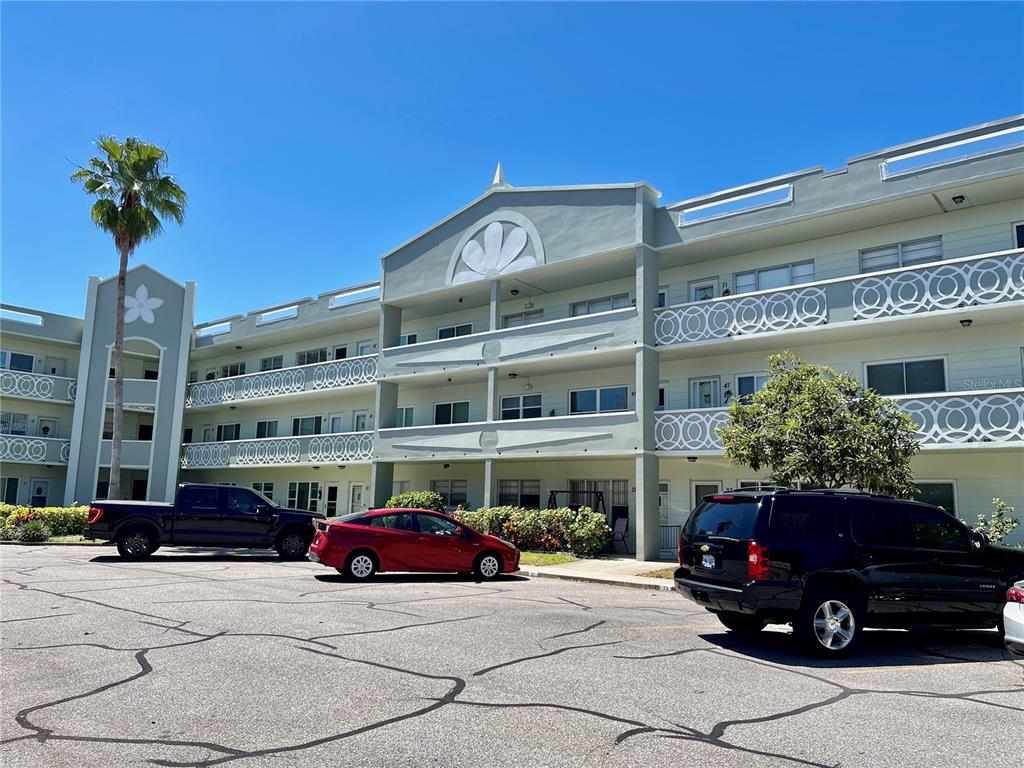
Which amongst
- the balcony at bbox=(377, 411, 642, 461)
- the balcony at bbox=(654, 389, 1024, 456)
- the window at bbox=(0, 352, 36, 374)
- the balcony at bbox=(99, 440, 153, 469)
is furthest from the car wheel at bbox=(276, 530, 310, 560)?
the window at bbox=(0, 352, 36, 374)

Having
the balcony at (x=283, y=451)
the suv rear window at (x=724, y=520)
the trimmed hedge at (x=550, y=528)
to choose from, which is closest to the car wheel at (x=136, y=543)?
the trimmed hedge at (x=550, y=528)

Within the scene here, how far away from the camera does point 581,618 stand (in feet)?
37.1

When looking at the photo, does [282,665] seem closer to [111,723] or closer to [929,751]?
[111,723]

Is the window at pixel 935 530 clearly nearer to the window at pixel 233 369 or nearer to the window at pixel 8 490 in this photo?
the window at pixel 233 369

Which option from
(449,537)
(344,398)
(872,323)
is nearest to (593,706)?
(449,537)

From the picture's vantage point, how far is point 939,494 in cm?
1897

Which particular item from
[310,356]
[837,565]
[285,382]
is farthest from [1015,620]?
[310,356]

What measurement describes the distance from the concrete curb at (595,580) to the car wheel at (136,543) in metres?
9.20

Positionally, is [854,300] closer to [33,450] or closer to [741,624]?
[741,624]

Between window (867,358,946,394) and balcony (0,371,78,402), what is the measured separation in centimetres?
3335

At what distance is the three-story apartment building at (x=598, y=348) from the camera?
1833 cm

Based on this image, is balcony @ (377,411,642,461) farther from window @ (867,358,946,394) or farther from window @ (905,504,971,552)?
window @ (905,504,971,552)

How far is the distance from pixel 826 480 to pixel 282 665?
11.1m

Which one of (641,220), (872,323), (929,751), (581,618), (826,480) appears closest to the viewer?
(929,751)
